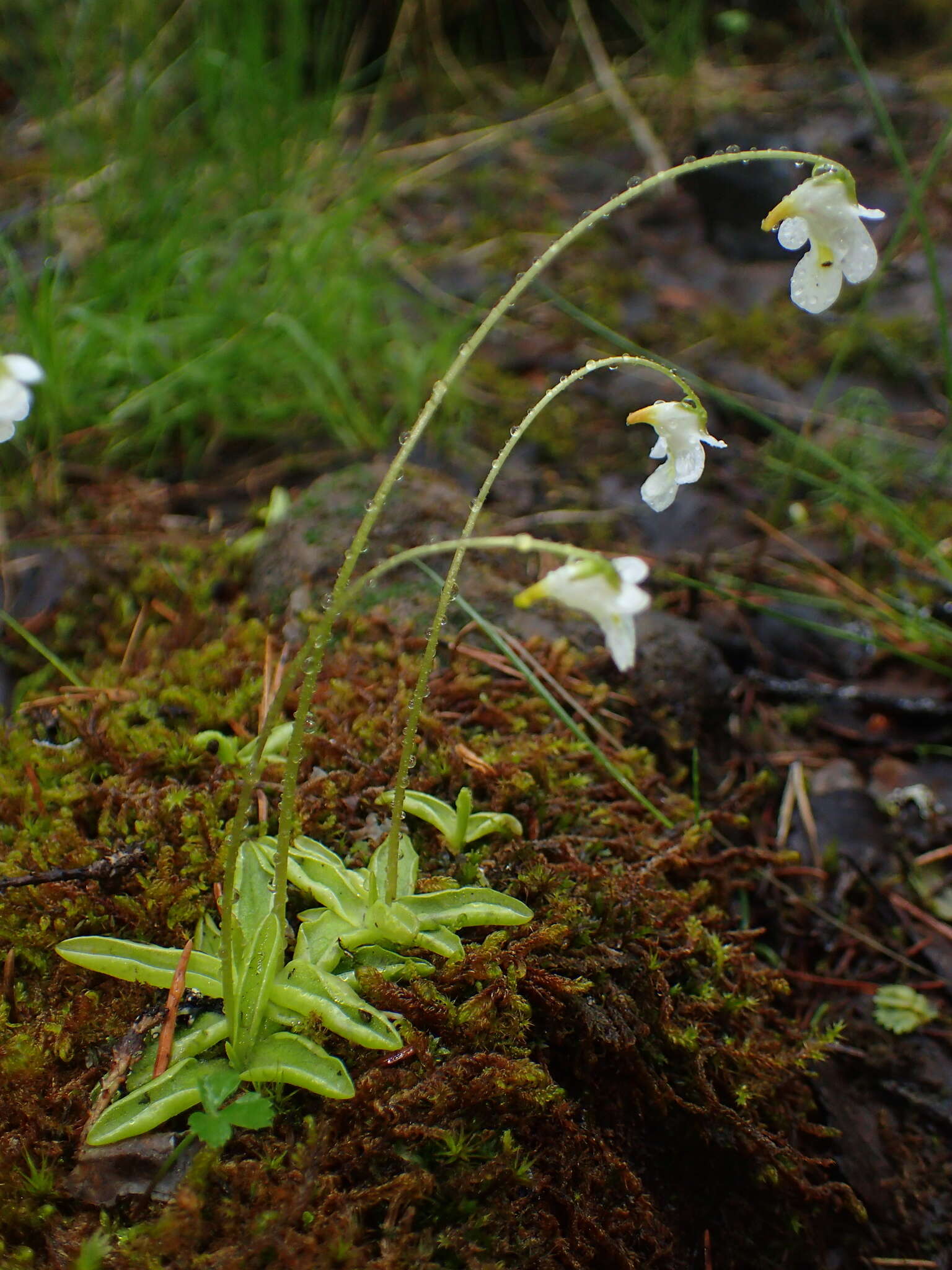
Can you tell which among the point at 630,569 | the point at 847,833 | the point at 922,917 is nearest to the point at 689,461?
the point at 630,569

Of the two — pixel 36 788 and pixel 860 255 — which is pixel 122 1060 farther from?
pixel 860 255

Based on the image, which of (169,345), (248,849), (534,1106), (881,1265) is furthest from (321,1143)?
(169,345)

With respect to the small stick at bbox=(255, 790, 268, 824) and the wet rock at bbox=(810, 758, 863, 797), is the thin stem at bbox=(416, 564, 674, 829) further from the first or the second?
the wet rock at bbox=(810, 758, 863, 797)

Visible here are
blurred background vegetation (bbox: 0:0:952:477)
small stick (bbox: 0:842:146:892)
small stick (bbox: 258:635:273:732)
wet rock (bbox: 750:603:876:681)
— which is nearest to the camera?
small stick (bbox: 0:842:146:892)

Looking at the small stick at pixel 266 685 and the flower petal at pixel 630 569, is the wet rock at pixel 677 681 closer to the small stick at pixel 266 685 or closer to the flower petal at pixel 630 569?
the small stick at pixel 266 685

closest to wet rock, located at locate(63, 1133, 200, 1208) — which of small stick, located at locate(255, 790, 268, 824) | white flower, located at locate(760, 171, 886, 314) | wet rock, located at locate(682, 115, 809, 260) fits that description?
small stick, located at locate(255, 790, 268, 824)

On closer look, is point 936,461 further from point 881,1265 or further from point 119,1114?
point 119,1114

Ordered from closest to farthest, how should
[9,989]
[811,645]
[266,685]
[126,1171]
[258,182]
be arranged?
[126,1171], [9,989], [266,685], [811,645], [258,182]
